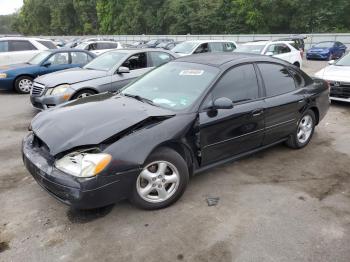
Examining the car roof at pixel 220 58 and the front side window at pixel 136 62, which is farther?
the front side window at pixel 136 62

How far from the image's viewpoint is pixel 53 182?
10.0ft

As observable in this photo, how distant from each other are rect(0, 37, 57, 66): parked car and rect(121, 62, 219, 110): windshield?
9.19 meters

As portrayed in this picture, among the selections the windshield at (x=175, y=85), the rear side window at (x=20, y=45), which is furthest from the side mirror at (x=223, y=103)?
the rear side window at (x=20, y=45)

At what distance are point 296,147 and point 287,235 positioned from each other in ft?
7.90

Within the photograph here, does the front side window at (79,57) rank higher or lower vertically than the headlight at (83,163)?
higher

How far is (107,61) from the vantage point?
7879 millimetres

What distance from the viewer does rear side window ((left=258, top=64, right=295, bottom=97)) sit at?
14.7 ft

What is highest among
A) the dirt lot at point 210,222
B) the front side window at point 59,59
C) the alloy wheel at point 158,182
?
the front side window at point 59,59

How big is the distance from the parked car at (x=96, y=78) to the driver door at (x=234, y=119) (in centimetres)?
363

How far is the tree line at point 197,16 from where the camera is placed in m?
38.8

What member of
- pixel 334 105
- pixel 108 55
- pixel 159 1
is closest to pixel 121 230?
pixel 108 55

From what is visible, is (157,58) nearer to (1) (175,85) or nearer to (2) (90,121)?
(1) (175,85)

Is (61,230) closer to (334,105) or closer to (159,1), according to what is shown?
(334,105)

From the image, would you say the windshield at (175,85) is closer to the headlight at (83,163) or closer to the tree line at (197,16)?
the headlight at (83,163)
